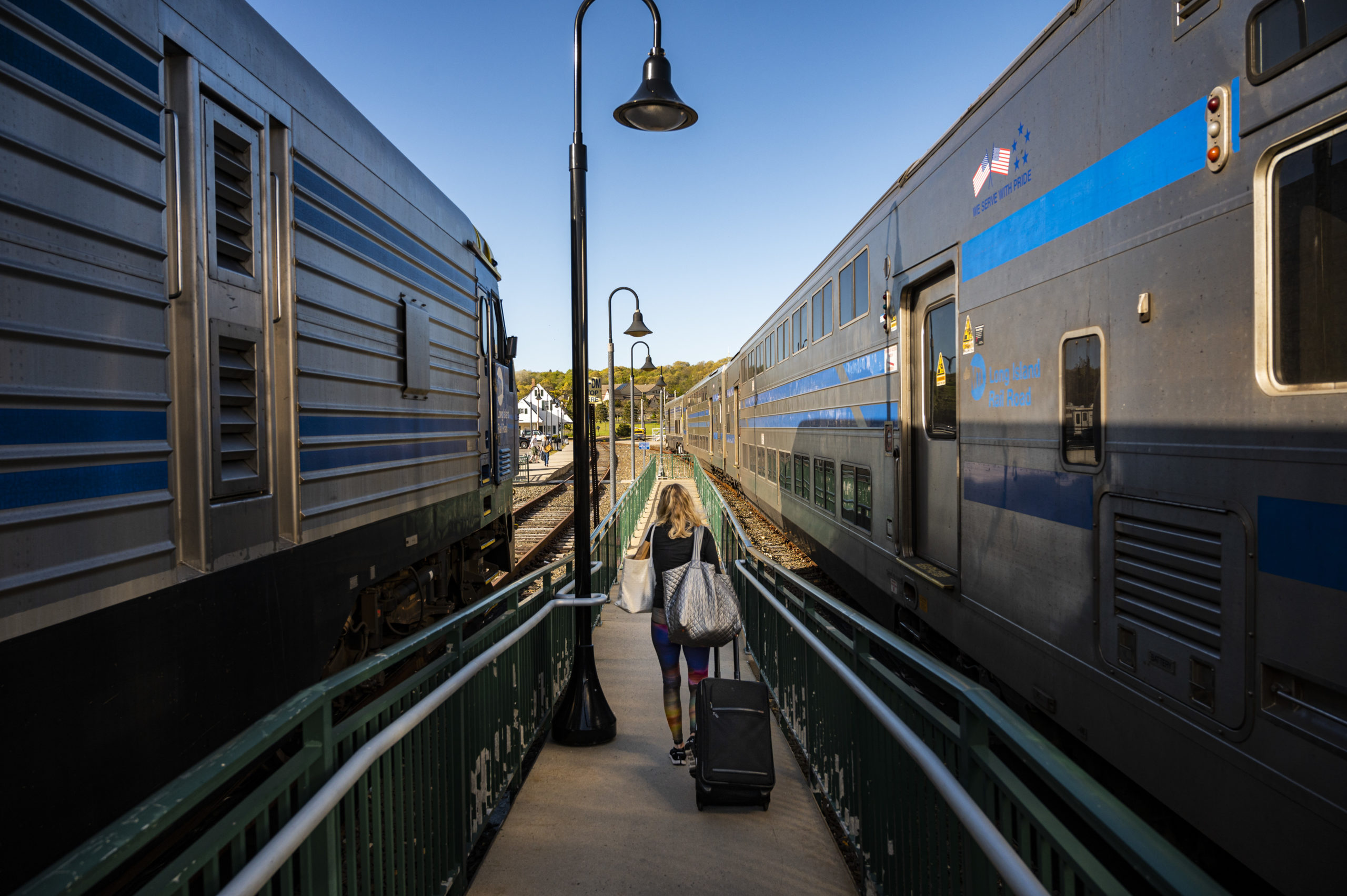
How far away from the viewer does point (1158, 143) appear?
3432mm

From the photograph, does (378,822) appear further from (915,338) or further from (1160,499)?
(915,338)

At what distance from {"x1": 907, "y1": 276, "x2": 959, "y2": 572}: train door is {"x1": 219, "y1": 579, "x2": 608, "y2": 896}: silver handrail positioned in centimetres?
345

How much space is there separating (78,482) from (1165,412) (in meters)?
3.90

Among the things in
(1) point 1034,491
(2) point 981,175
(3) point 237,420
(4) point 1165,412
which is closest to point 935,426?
(2) point 981,175

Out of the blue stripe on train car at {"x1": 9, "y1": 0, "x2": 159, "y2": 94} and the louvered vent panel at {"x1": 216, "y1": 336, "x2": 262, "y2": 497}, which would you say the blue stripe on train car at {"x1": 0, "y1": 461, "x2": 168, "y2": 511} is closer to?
the louvered vent panel at {"x1": 216, "y1": 336, "x2": 262, "y2": 497}

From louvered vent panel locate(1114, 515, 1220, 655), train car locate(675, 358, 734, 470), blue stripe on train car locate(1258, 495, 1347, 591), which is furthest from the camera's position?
train car locate(675, 358, 734, 470)

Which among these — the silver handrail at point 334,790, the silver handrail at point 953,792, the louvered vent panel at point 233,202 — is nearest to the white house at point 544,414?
the louvered vent panel at point 233,202

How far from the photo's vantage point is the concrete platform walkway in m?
3.62

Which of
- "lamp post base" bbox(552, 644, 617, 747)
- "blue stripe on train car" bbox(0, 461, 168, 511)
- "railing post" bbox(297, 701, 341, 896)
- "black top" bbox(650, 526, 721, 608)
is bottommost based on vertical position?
"lamp post base" bbox(552, 644, 617, 747)

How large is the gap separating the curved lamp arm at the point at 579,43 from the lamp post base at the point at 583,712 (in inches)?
138

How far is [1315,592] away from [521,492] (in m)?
24.0

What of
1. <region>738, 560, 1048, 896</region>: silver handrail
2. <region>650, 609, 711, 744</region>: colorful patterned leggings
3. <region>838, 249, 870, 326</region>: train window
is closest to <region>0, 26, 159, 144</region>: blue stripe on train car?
<region>738, 560, 1048, 896</region>: silver handrail

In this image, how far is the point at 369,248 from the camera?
17.1 ft

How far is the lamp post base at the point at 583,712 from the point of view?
522 cm
